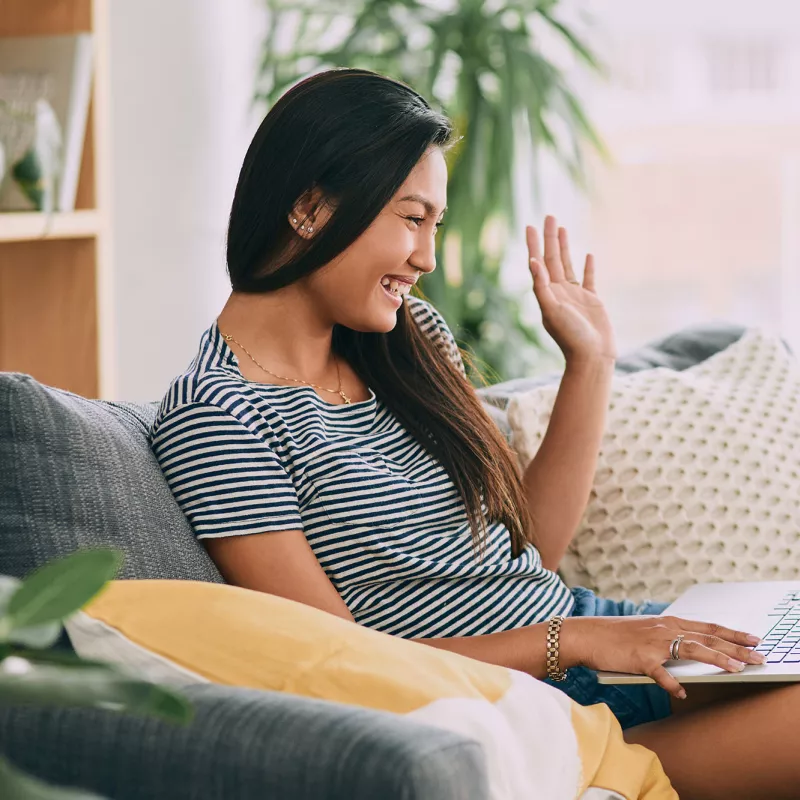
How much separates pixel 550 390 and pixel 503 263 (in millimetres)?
1295

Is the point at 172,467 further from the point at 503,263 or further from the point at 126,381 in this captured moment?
the point at 503,263

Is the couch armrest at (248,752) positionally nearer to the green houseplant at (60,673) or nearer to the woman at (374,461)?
the green houseplant at (60,673)

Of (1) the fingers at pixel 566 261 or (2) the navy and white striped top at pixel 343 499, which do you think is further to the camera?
(1) the fingers at pixel 566 261

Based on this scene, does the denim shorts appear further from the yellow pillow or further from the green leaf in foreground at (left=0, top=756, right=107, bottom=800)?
the green leaf in foreground at (left=0, top=756, right=107, bottom=800)

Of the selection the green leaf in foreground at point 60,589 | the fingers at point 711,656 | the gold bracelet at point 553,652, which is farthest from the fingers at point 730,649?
the green leaf in foreground at point 60,589

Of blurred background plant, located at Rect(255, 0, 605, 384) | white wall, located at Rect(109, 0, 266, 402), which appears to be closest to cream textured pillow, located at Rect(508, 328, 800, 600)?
blurred background plant, located at Rect(255, 0, 605, 384)

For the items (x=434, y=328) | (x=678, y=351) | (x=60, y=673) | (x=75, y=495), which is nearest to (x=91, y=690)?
(x=60, y=673)

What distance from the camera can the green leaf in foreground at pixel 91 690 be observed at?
0.50 metres

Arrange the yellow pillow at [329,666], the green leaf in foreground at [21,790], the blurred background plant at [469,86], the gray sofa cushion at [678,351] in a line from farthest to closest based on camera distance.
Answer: the blurred background plant at [469,86] → the gray sofa cushion at [678,351] → the yellow pillow at [329,666] → the green leaf in foreground at [21,790]

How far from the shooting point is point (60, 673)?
0.51m

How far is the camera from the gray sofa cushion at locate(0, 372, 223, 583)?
1.06m

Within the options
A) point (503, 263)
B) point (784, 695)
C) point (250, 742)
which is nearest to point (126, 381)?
point (503, 263)

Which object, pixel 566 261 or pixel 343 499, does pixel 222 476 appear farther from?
pixel 566 261

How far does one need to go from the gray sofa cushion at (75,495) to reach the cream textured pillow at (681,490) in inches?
25.9
